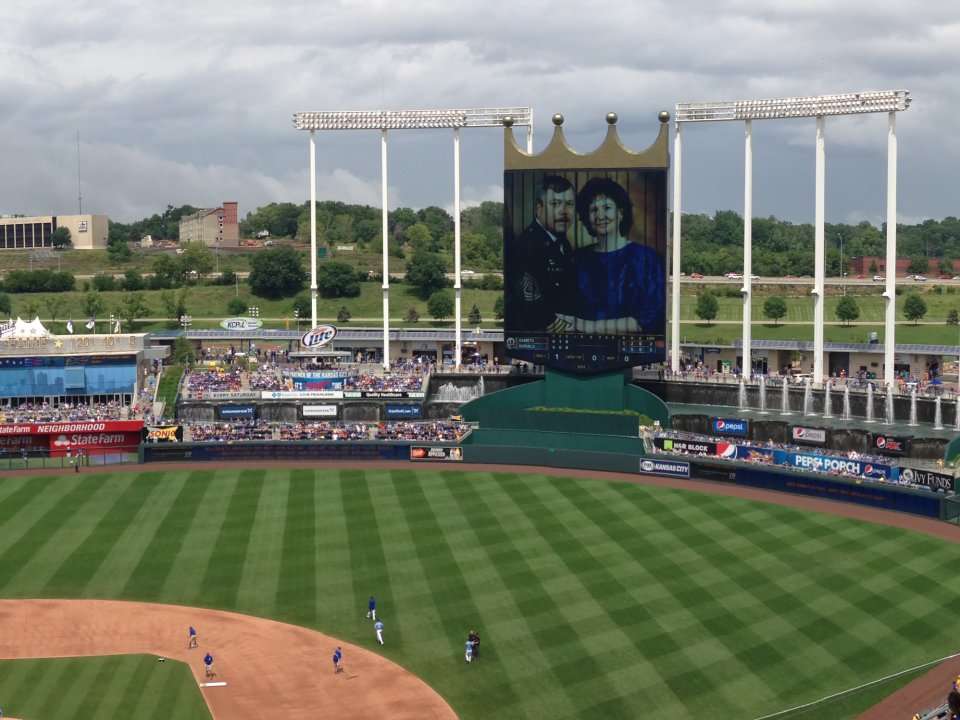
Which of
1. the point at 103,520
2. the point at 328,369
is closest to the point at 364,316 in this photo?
the point at 328,369

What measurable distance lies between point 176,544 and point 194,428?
67.3 feet

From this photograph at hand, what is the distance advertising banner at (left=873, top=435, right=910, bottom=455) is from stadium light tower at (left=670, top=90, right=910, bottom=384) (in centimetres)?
716

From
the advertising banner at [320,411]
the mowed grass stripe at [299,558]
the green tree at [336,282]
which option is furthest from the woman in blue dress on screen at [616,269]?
the green tree at [336,282]

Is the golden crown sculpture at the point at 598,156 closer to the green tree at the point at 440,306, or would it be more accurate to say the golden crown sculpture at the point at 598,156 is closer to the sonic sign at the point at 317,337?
the sonic sign at the point at 317,337

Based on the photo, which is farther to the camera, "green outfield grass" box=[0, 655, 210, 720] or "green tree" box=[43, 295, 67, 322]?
"green tree" box=[43, 295, 67, 322]

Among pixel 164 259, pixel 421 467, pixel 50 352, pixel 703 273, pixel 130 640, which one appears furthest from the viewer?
pixel 703 273

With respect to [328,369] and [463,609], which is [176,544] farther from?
[328,369]

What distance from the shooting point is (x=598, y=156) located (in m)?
66.3

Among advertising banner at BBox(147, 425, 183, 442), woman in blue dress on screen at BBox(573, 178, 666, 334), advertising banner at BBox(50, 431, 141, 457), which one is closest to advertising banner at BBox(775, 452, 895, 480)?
woman in blue dress on screen at BBox(573, 178, 666, 334)

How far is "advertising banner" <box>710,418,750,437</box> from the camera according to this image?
67.2m

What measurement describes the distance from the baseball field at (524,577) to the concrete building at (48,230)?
12183 cm

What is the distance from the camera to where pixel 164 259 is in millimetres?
129250

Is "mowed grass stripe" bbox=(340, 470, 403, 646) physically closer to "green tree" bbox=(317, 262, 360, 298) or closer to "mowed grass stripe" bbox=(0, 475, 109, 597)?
"mowed grass stripe" bbox=(0, 475, 109, 597)

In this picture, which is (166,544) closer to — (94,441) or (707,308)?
(94,441)
